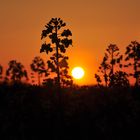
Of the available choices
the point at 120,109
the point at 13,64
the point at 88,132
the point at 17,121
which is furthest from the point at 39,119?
the point at 13,64

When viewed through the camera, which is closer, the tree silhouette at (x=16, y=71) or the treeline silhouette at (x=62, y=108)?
the treeline silhouette at (x=62, y=108)

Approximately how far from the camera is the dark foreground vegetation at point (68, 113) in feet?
168

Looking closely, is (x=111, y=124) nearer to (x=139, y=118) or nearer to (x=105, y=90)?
(x=139, y=118)

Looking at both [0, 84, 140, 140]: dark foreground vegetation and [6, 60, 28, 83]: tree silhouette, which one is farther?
[6, 60, 28, 83]: tree silhouette

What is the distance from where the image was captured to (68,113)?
54.7 metres

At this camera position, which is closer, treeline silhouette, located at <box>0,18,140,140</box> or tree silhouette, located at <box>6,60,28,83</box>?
treeline silhouette, located at <box>0,18,140,140</box>

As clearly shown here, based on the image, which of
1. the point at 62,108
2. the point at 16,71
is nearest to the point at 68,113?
the point at 62,108

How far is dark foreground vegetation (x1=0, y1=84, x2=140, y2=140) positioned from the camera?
51.2m

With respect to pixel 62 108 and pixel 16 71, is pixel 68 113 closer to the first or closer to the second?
pixel 62 108

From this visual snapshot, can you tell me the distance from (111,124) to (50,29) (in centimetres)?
1235

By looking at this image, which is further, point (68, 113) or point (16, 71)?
point (16, 71)

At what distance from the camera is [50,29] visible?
55.9m

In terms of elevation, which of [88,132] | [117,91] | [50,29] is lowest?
[88,132]

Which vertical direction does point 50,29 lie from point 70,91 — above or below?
above
